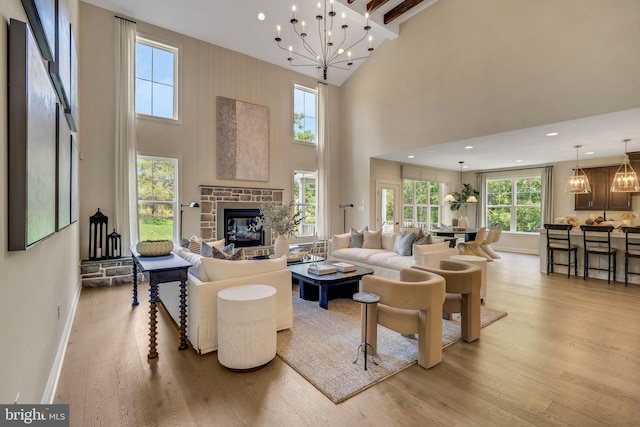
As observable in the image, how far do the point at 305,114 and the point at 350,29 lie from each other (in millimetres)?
2252

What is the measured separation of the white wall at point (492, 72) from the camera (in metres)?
4.15

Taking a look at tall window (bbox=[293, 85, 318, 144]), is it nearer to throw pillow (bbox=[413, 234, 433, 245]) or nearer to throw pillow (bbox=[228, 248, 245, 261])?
throw pillow (bbox=[413, 234, 433, 245])

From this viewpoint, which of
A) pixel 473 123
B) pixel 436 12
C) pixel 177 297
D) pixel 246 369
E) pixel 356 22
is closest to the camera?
pixel 246 369

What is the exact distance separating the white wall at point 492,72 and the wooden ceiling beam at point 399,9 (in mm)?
429

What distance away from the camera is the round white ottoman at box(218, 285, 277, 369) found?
239 centimetres

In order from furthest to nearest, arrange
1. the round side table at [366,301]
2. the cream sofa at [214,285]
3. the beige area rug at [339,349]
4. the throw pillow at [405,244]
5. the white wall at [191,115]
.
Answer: the white wall at [191,115], the throw pillow at [405,244], the cream sofa at [214,285], the round side table at [366,301], the beige area rug at [339,349]

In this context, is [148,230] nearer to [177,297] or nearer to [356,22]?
[177,297]

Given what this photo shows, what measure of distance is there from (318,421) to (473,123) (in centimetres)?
559

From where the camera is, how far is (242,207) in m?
6.75

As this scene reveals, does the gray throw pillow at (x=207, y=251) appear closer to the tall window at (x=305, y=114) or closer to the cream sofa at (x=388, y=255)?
the cream sofa at (x=388, y=255)

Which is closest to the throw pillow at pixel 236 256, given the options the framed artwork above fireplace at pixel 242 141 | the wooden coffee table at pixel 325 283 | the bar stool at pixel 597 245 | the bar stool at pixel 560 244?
the wooden coffee table at pixel 325 283

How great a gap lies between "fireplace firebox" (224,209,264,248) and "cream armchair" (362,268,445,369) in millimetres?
4540

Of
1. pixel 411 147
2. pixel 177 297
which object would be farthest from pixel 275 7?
pixel 177 297

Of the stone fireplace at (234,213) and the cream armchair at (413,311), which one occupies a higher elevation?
the stone fireplace at (234,213)
